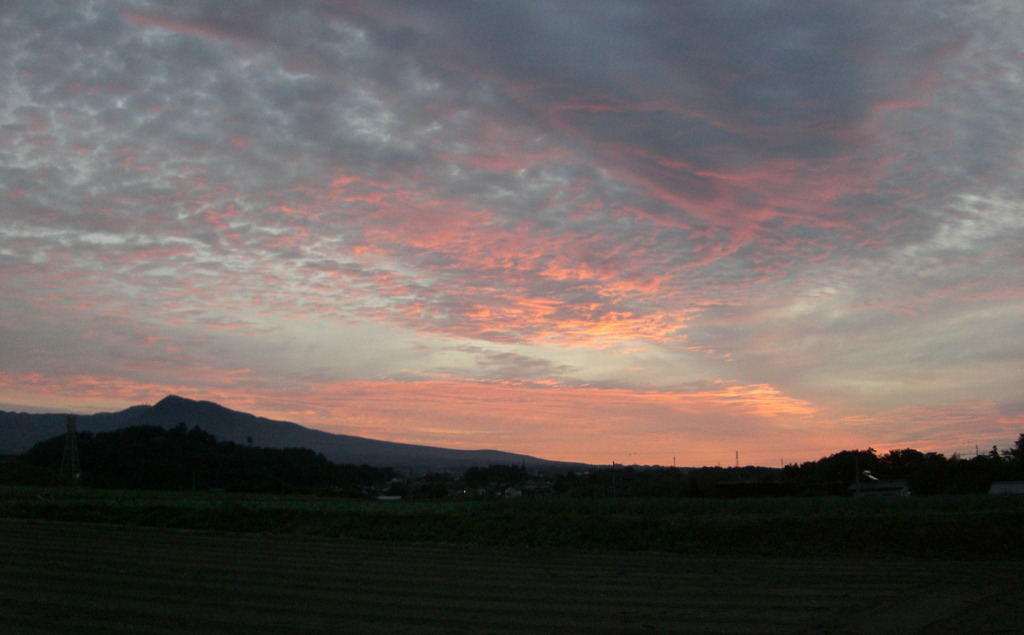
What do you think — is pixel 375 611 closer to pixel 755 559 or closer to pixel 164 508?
pixel 755 559

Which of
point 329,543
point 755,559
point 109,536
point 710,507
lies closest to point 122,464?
point 109,536

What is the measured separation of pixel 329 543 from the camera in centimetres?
2248

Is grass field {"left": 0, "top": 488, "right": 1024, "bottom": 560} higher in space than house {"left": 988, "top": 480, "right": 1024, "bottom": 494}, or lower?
lower

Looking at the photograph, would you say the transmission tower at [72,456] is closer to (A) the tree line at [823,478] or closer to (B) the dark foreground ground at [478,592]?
(A) the tree line at [823,478]

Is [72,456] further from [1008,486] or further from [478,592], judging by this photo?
[1008,486]

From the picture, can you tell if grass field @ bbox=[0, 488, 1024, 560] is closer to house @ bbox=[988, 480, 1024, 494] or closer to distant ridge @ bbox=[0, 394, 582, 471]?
house @ bbox=[988, 480, 1024, 494]

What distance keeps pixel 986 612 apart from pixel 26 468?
2578 inches

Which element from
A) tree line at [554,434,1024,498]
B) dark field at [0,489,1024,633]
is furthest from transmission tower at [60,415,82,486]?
tree line at [554,434,1024,498]

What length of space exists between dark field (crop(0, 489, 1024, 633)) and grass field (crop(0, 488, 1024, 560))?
7 cm

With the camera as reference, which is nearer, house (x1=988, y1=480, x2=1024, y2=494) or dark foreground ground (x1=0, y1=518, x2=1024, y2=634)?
dark foreground ground (x1=0, y1=518, x2=1024, y2=634)

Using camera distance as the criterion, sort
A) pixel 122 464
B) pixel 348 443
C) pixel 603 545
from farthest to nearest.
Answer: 1. pixel 348 443
2. pixel 122 464
3. pixel 603 545

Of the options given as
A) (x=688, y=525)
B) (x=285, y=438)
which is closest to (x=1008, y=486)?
(x=688, y=525)

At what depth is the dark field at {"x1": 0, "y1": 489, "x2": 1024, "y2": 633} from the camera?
1068cm

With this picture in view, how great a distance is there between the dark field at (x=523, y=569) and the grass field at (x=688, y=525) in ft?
0.22
